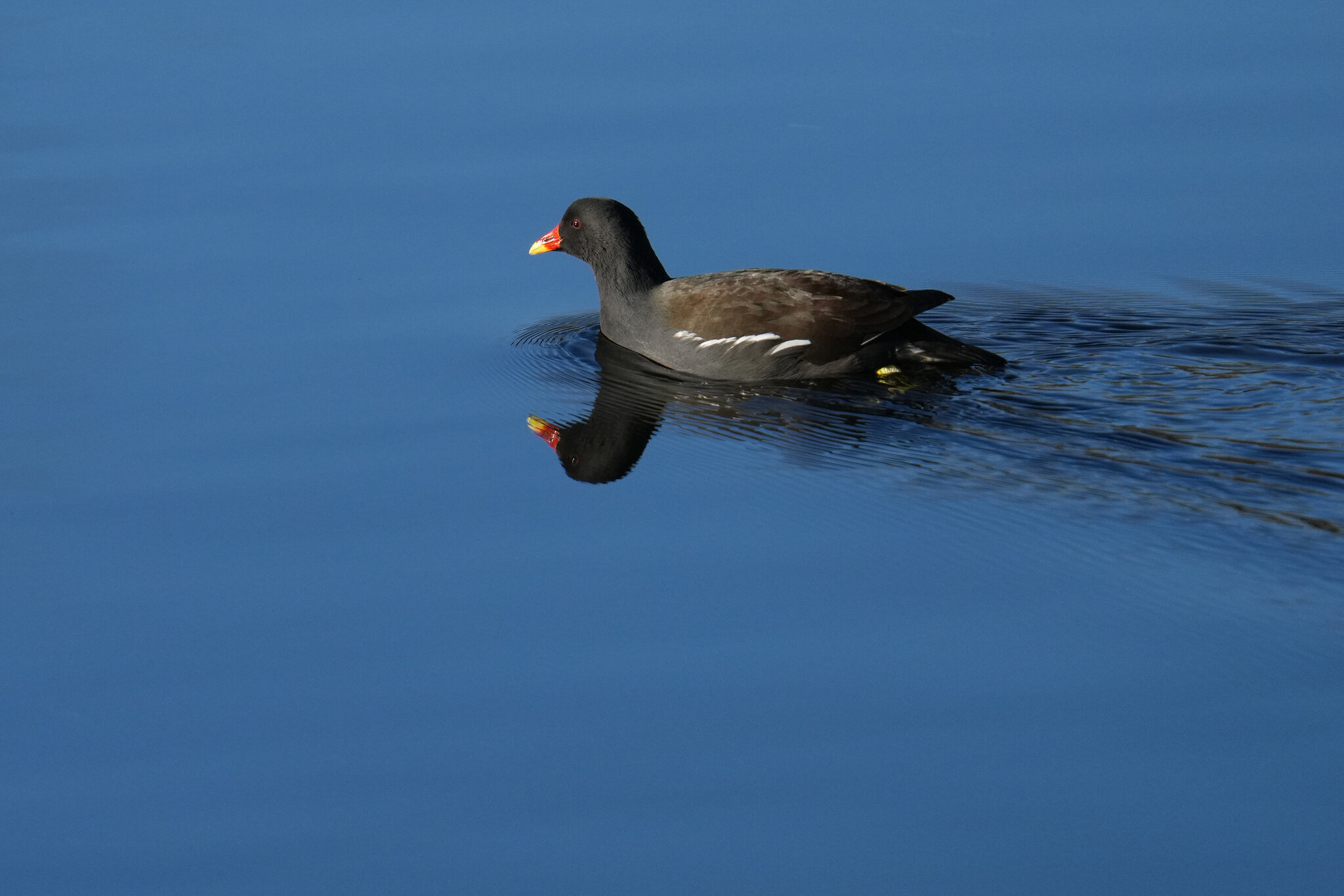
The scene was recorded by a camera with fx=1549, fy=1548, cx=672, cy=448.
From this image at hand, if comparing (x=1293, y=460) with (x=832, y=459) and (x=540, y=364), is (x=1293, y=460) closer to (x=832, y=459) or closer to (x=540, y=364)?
(x=832, y=459)

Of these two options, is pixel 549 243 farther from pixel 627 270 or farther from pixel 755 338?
pixel 755 338

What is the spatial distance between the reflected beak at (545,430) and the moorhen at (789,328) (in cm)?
115

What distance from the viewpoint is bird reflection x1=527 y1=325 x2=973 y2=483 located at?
7.16m

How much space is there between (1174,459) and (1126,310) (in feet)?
6.80

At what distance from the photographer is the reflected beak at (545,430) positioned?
23.9 ft

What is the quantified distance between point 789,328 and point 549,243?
172 cm

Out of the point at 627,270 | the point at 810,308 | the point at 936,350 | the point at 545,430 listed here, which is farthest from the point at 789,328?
the point at 545,430

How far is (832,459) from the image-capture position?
693 centimetres

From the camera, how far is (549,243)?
29.7ft

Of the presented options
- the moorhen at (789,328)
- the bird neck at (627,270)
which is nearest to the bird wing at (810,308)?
the moorhen at (789,328)

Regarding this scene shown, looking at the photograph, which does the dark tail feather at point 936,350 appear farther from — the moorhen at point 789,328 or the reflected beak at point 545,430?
the reflected beak at point 545,430

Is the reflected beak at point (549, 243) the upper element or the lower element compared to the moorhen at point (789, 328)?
upper

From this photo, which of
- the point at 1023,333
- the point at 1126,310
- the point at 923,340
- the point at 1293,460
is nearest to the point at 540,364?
the point at 923,340

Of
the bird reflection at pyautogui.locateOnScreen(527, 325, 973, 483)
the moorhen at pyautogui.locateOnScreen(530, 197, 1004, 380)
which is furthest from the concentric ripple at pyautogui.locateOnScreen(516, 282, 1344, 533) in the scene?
the moorhen at pyautogui.locateOnScreen(530, 197, 1004, 380)
